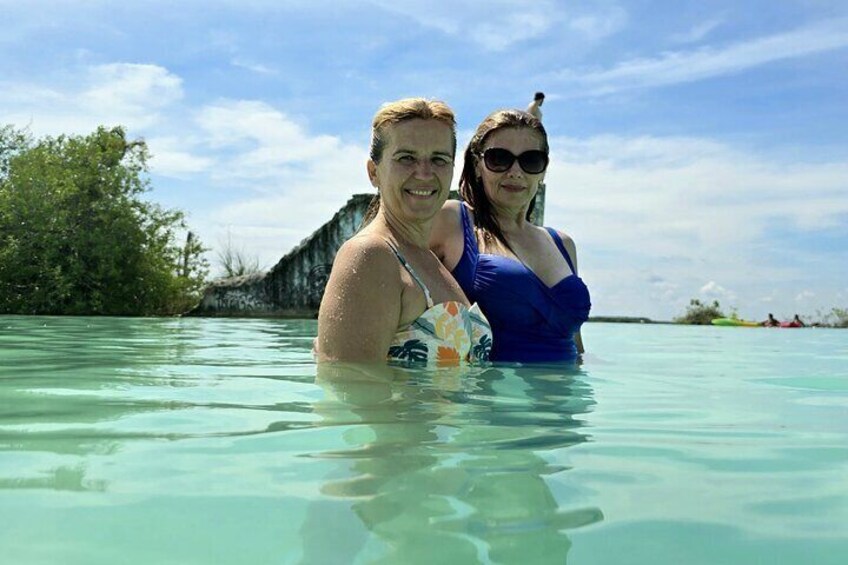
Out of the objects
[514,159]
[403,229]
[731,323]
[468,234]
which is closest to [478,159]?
[514,159]

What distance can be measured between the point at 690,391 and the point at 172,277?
19.2 m

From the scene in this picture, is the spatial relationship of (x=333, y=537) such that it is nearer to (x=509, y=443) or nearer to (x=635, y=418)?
(x=509, y=443)

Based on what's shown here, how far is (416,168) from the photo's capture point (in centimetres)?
326

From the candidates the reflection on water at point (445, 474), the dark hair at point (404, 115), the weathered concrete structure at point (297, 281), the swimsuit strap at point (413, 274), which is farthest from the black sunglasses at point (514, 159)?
the weathered concrete structure at point (297, 281)

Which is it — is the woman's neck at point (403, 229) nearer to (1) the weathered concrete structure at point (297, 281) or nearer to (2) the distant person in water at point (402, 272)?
(2) the distant person in water at point (402, 272)

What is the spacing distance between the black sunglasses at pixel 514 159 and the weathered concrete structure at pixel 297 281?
1293cm

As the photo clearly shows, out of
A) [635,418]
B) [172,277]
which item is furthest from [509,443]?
[172,277]

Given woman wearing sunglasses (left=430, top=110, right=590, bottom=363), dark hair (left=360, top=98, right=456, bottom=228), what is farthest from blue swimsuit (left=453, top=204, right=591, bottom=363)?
dark hair (left=360, top=98, right=456, bottom=228)

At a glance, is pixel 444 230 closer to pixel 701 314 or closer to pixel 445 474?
pixel 445 474

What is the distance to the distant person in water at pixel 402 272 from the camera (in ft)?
9.59

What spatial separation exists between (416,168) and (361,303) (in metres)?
0.70

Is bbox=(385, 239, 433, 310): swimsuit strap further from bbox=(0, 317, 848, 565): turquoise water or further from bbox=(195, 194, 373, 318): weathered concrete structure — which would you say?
bbox=(195, 194, 373, 318): weathered concrete structure

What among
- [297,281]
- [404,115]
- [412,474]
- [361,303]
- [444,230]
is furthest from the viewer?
[297,281]

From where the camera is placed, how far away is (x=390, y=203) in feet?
11.0
